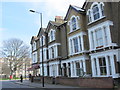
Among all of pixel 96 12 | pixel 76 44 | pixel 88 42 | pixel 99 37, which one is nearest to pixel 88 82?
pixel 99 37

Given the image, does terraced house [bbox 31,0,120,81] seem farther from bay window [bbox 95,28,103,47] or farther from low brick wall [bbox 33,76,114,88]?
low brick wall [bbox 33,76,114,88]

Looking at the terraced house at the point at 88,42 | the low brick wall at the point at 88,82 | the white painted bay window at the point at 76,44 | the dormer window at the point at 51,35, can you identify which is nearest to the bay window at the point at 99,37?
the terraced house at the point at 88,42

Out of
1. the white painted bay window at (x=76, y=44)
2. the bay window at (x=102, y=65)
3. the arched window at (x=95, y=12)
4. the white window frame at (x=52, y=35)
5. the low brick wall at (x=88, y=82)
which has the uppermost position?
the arched window at (x=95, y=12)

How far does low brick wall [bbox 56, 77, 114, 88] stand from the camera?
46.0 feet

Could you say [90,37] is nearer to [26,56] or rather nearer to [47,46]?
[47,46]

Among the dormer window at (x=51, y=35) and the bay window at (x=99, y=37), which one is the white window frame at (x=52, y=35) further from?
the bay window at (x=99, y=37)

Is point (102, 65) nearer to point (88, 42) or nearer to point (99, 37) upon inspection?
point (99, 37)

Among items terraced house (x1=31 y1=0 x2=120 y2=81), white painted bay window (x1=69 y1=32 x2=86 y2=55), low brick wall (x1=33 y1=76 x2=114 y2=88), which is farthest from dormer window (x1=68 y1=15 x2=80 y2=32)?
low brick wall (x1=33 y1=76 x2=114 y2=88)

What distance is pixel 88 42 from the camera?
64.8 feet

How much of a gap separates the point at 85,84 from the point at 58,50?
1053cm

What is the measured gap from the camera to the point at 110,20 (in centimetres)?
1661

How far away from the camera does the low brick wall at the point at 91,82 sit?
14023 millimetres

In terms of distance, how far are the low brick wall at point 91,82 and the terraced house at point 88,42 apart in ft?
5.25

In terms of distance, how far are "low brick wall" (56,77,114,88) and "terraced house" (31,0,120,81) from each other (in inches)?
63.0
